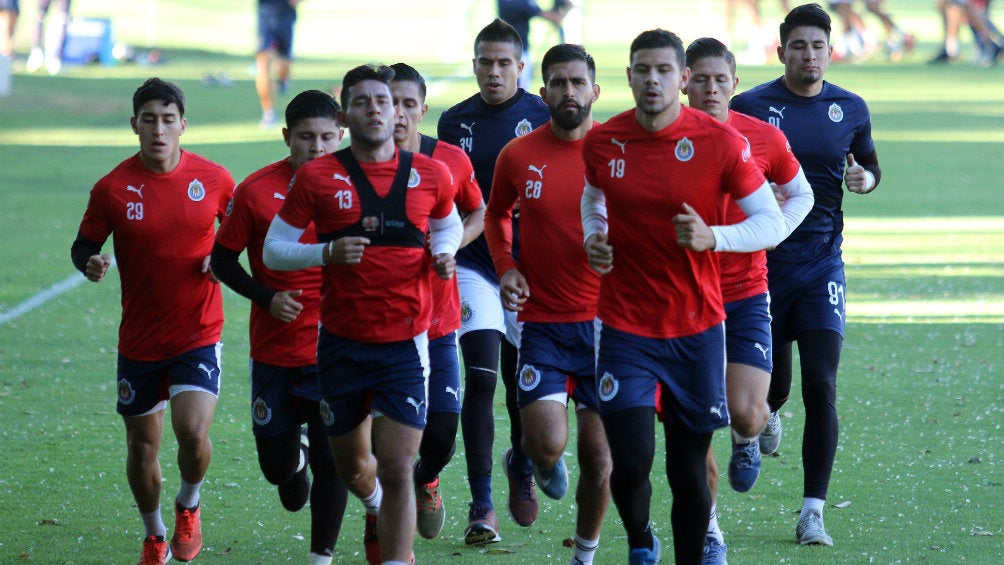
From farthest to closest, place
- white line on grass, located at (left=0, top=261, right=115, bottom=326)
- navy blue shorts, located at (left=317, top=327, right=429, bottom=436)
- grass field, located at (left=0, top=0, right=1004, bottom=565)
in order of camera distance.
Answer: white line on grass, located at (left=0, top=261, right=115, bottom=326) < grass field, located at (left=0, top=0, right=1004, bottom=565) < navy blue shorts, located at (left=317, top=327, right=429, bottom=436)

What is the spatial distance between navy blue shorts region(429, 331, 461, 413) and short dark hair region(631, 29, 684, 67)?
1620mm

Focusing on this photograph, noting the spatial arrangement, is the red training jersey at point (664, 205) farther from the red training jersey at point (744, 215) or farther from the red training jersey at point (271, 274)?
the red training jersey at point (271, 274)

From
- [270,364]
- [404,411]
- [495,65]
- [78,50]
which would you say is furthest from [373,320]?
[78,50]

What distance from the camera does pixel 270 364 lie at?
7105 mm

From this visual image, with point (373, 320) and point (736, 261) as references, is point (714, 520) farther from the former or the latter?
point (373, 320)

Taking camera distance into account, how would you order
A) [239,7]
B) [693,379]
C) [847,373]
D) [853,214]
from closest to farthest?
[693,379], [847,373], [853,214], [239,7]

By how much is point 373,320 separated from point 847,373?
561cm

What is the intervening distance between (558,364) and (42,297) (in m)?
7.73

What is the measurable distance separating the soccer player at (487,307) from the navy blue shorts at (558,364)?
59 centimetres

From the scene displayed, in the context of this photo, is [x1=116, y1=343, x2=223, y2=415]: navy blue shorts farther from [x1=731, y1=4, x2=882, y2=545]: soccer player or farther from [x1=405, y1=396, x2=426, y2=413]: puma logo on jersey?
[x1=731, y1=4, x2=882, y2=545]: soccer player

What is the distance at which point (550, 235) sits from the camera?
7.16 metres

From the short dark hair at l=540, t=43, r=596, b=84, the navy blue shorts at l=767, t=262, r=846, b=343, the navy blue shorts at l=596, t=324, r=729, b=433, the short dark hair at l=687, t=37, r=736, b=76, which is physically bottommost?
the navy blue shorts at l=596, t=324, r=729, b=433

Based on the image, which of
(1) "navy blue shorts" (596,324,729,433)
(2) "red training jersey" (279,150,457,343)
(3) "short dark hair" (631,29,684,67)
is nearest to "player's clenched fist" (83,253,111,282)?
(2) "red training jersey" (279,150,457,343)

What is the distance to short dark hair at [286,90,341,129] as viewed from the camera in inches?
277
